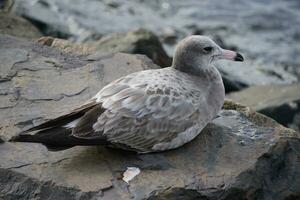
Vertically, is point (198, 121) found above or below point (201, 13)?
above

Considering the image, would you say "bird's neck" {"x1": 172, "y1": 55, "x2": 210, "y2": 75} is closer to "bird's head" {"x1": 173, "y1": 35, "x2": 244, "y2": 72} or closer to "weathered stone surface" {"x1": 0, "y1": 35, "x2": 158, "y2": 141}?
"bird's head" {"x1": 173, "y1": 35, "x2": 244, "y2": 72}

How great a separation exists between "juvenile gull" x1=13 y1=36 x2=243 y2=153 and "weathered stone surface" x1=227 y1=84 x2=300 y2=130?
3.23m

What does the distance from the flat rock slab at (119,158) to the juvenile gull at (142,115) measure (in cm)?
19

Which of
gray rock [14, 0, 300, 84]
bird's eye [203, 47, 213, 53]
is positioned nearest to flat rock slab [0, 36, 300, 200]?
bird's eye [203, 47, 213, 53]

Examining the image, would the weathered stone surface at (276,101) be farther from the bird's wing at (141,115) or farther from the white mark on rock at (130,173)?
the white mark on rock at (130,173)

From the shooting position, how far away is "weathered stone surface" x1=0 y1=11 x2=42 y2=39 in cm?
994

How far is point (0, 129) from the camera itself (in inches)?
246

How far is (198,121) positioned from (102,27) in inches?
299

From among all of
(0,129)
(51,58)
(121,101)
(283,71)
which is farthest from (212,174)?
(283,71)

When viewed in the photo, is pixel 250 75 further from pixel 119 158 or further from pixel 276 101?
pixel 119 158

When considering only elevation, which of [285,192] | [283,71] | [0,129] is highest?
[0,129]

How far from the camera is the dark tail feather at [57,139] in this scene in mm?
5605

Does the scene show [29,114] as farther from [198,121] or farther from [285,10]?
[285,10]

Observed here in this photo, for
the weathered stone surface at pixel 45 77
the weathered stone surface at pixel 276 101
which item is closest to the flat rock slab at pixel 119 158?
the weathered stone surface at pixel 45 77
